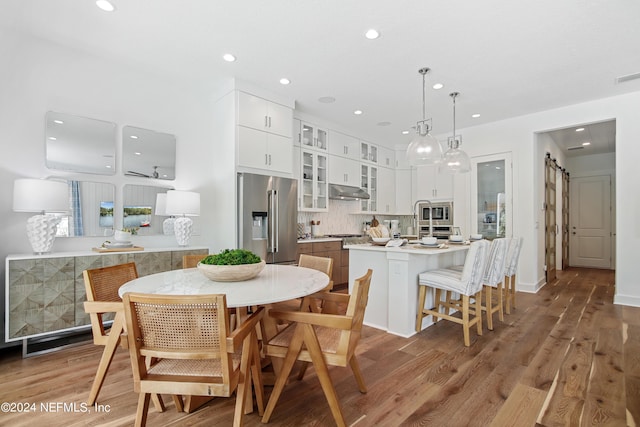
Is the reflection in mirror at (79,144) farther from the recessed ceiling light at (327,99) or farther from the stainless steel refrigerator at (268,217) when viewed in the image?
the recessed ceiling light at (327,99)

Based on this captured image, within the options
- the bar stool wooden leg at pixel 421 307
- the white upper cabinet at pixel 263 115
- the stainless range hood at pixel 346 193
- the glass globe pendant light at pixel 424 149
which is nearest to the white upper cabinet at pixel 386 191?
the stainless range hood at pixel 346 193

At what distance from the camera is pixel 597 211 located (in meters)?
7.29

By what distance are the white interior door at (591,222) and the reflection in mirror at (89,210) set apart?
9.71 metres

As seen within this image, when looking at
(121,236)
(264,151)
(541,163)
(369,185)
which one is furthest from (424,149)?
(121,236)

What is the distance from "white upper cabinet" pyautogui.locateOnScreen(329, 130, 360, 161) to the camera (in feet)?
18.1

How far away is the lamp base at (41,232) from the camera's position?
265 cm

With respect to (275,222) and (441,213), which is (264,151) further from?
(441,213)

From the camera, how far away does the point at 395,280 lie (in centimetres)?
310

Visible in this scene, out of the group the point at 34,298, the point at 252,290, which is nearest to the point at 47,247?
the point at 34,298

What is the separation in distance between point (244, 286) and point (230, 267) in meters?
0.15

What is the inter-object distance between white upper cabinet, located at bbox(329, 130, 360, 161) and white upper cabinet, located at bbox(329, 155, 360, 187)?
90 millimetres

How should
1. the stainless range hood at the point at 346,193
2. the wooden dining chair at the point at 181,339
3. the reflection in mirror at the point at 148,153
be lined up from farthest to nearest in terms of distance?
the stainless range hood at the point at 346,193, the reflection in mirror at the point at 148,153, the wooden dining chair at the point at 181,339

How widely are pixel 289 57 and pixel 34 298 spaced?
10.5ft

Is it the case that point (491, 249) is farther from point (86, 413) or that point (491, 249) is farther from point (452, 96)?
point (86, 413)
